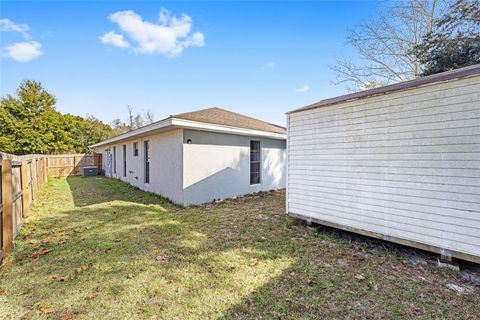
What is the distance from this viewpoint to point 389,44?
41.9 ft

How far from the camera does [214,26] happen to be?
8.42m

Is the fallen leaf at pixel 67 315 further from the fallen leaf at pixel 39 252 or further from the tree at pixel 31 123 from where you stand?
the tree at pixel 31 123

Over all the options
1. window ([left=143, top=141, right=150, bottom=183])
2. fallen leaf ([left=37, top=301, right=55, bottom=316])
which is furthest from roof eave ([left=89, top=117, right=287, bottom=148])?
fallen leaf ([left=37, top=301, right=55, bottom=316])

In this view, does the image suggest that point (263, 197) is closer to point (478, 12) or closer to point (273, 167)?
point (273, 167)

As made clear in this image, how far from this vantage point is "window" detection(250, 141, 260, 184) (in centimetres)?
938

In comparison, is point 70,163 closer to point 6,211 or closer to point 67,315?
point 6,211

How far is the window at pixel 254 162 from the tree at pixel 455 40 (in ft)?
27.4

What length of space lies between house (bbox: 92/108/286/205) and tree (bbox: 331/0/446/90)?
24.4 ft

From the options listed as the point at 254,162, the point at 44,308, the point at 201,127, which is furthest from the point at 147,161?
the point at 44,308

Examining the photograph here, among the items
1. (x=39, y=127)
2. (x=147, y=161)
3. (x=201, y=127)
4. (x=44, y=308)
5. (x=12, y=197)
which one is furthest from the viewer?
(x=39, y=127)

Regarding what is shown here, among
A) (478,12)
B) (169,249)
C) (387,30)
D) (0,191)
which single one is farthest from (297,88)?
(0,191)

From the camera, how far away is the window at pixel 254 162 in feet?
30.8

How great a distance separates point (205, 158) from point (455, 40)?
11.2 meters

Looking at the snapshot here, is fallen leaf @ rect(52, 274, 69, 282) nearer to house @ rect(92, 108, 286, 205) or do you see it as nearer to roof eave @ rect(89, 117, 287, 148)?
Result: house @ rect(92, 108, 286, 205)
